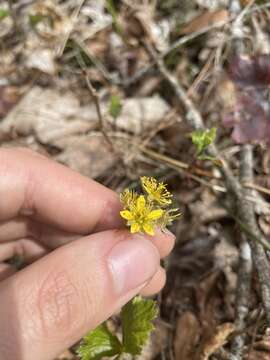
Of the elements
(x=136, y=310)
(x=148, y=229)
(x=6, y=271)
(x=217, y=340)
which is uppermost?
(x=148, y=229)

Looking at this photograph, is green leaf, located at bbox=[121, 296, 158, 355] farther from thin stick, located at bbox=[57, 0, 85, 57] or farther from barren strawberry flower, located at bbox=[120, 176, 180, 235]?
thin stick, located at bbox=[57, 0, 85, 57]

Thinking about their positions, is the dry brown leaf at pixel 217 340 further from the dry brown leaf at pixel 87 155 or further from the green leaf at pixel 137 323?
the dry brown leaf at pixel 87 155

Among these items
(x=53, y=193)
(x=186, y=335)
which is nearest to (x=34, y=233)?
(x=53, y=193)

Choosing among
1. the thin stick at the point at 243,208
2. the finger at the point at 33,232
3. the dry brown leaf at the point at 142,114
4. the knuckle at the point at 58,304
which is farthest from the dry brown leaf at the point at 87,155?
the knuckle at the point at 58,304

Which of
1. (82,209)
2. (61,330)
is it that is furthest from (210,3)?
(61,330)

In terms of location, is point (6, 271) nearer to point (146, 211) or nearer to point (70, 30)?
point (146, 211)
